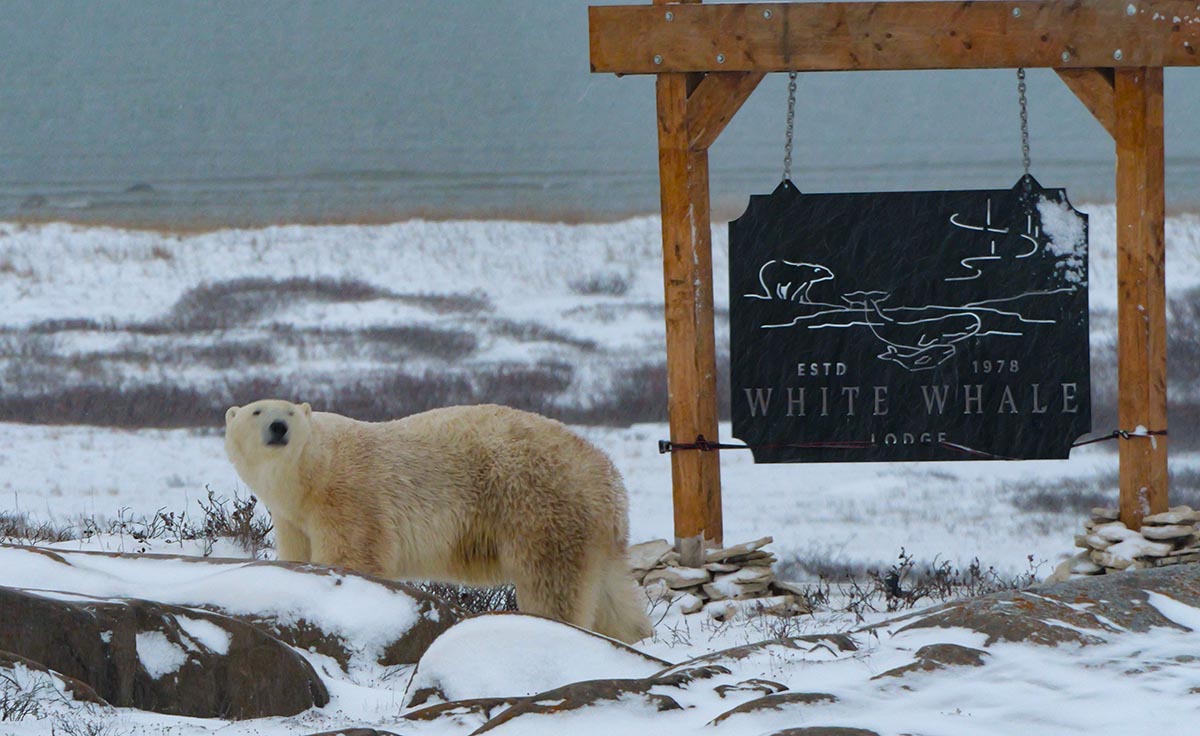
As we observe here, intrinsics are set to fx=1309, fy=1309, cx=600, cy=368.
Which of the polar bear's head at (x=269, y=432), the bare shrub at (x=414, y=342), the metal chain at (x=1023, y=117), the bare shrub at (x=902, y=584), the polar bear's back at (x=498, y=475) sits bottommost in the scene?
the bare shrub at (x=902, y=584)

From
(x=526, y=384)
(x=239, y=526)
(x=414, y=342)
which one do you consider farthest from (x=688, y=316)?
(x=414, y=342)

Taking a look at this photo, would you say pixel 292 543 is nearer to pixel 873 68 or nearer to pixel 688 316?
pixel 688 316

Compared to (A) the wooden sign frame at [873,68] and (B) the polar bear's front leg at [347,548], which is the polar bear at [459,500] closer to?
(B) the polar bear's front leg at [347,548]

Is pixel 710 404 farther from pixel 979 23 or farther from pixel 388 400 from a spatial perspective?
pixel 388 400

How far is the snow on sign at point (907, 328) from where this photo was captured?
652cm

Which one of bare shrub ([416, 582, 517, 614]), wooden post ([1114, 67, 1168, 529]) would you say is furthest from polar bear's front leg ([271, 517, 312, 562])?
wooden post ([1114, 67, 1168, 529])

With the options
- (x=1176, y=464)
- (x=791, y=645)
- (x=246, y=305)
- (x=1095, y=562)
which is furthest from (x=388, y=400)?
(x=791, y=645)

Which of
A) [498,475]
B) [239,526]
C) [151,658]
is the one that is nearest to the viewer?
[151,658]

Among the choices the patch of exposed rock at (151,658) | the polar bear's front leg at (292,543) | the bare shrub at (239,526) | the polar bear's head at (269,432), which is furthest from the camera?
the bare shrub at (239,526)

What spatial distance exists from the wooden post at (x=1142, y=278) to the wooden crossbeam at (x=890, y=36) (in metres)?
0.20

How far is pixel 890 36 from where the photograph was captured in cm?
631

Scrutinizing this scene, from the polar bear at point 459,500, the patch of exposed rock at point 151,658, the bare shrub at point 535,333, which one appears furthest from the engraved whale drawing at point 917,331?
the bare shrub at point 535,333

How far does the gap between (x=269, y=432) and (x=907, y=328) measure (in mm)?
3169

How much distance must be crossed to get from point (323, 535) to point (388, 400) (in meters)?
8.43
